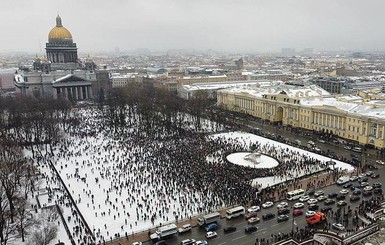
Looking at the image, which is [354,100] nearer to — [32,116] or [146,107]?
[146,107]

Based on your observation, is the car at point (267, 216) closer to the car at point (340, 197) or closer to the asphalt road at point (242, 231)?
the asphalt road at point (242, 231)

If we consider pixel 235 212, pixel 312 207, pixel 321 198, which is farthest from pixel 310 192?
pixel 235 212

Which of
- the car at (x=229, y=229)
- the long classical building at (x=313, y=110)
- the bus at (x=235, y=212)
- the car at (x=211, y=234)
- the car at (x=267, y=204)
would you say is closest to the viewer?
the car at (x=211, y=234)

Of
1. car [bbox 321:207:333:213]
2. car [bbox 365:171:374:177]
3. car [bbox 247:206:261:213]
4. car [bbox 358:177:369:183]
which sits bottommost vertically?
car [bbox 365:171:374:177]

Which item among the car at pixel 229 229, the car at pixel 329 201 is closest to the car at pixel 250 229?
the car at pixel 229 229

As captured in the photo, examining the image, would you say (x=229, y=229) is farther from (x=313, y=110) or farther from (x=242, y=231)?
(x=313, y=110)

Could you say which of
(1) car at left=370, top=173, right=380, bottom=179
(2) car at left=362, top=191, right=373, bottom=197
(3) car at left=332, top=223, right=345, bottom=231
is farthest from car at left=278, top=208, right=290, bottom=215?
(1) car at left=370, top=173, right=380, bottom=179

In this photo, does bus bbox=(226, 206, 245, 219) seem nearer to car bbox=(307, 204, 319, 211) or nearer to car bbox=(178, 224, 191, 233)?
car bbox=(178, 224, 191, 233)
